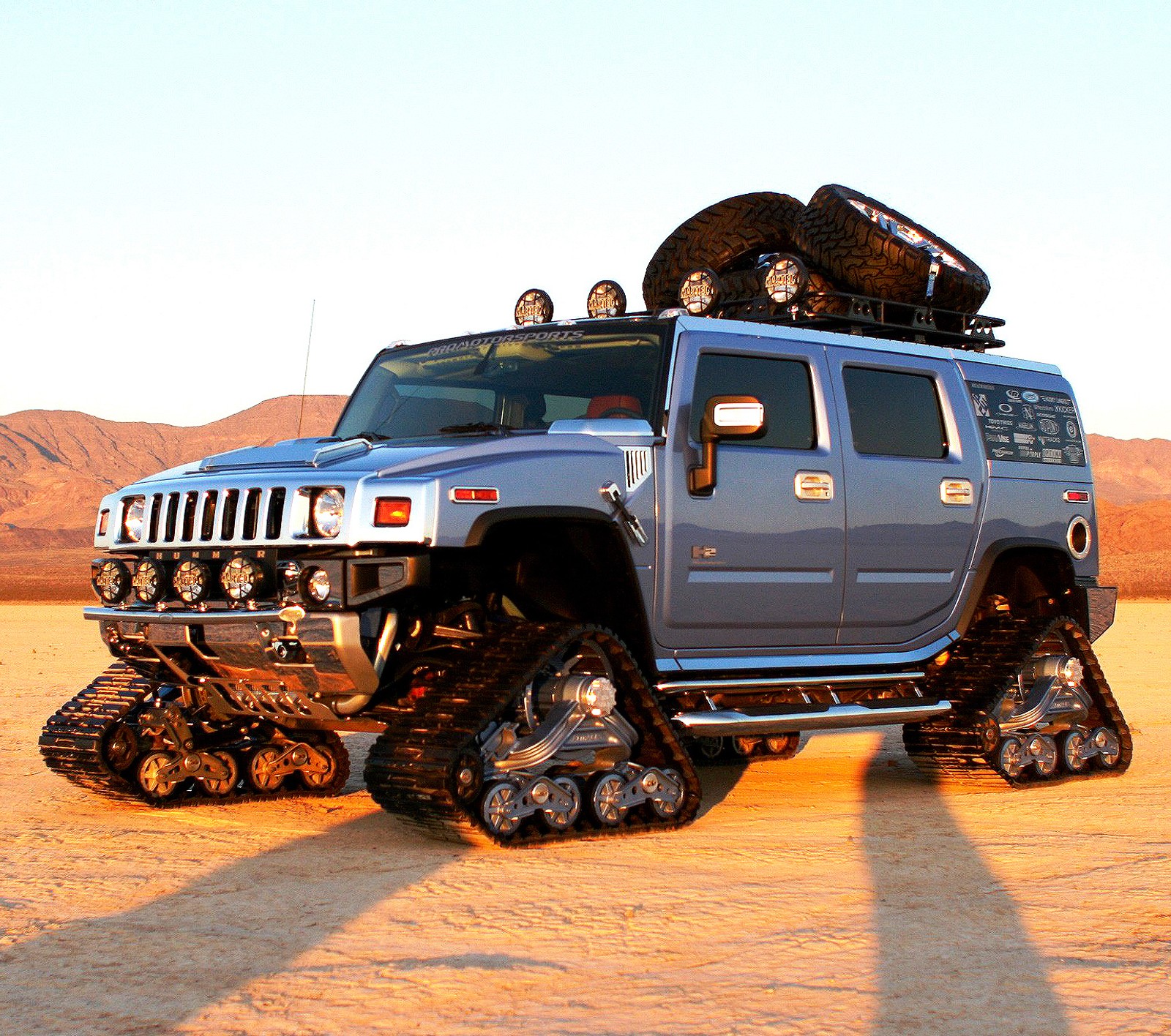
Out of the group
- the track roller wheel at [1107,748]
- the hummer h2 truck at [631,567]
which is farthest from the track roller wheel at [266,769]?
the track roller wheel at [1107,748]

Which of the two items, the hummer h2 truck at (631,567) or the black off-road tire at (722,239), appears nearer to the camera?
the hummer h2 truck at (631,567)

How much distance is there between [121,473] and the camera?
492 feet

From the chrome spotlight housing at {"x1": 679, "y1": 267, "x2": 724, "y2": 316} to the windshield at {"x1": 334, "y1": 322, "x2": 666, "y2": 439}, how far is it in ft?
2.55

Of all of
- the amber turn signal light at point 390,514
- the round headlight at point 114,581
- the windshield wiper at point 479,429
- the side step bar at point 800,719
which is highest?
the windshield wiper at point 479,429

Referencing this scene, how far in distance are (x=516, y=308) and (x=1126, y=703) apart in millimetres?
7693

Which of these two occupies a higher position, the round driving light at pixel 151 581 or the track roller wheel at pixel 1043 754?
the round driving light at pixel 151 581

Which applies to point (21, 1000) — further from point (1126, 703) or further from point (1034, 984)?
point (1126, 703)

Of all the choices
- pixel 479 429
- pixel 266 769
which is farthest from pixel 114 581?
pixel 479 429

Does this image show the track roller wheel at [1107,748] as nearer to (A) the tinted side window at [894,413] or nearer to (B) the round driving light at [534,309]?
(A) the tinted side window at [894,413]

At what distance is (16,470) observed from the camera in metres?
142

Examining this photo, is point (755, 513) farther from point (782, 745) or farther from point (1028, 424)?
point (782, 745)

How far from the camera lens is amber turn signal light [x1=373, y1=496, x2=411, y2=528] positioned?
6.26 m

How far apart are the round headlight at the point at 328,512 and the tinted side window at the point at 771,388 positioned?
2029 mm

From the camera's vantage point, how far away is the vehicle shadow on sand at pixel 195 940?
4195 mm
